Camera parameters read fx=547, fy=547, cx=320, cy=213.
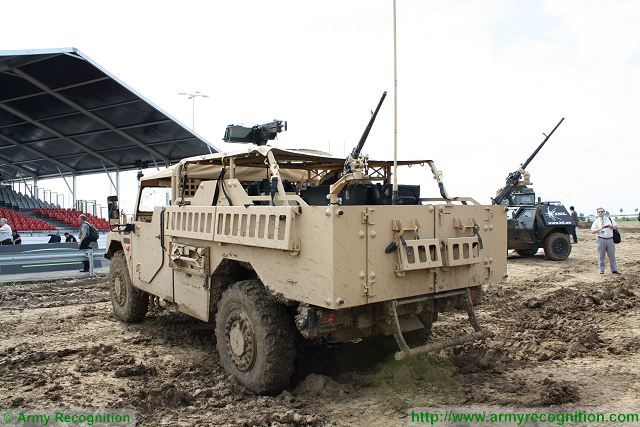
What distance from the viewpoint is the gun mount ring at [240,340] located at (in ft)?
14.9

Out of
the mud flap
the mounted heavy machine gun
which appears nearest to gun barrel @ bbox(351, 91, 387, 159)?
the mud flap

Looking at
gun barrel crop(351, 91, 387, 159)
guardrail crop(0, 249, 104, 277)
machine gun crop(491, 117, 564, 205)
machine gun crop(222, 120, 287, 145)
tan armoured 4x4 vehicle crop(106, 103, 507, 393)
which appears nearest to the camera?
tan armoured 4x4 vehicle crop(106, 103, 507, 393)

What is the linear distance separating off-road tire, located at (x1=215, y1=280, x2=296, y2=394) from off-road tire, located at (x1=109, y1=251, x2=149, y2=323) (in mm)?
2805

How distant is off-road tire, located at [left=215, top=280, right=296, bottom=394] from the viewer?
172 inches

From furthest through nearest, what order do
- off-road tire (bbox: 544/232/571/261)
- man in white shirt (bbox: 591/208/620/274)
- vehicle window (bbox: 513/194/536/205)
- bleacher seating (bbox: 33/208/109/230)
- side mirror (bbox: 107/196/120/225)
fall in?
bleacher seating (bbox: 33/208/109/230)
vehicle window (bbox: 513/194/536/205)
off-road tire (bbox: 544/232/571/261)
man in white shirt (bbox: 591/208/620/274)
side mirror (bbox: 107/196/120/225)

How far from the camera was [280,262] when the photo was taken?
435cm

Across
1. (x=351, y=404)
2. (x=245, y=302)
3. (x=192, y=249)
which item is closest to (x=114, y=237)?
(x=192, y=249)

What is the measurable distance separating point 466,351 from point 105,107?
46.3 ft

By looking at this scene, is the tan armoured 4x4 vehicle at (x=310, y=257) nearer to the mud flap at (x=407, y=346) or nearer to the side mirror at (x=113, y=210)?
the mud flap at (x=407, y=346)

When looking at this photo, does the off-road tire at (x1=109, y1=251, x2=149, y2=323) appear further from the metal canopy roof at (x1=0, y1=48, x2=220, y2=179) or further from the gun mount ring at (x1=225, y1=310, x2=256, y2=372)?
the metal canopy roof at (x1=0, y1=48, x2=220, y2=179)

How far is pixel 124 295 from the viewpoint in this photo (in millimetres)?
7461

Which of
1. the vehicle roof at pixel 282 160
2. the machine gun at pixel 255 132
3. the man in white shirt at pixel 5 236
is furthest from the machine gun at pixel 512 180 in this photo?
the man in white shirt at pixel 5 236

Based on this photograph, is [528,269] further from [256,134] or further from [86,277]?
[86,277]

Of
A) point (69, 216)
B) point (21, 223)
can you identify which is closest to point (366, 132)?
point (21, 223)
